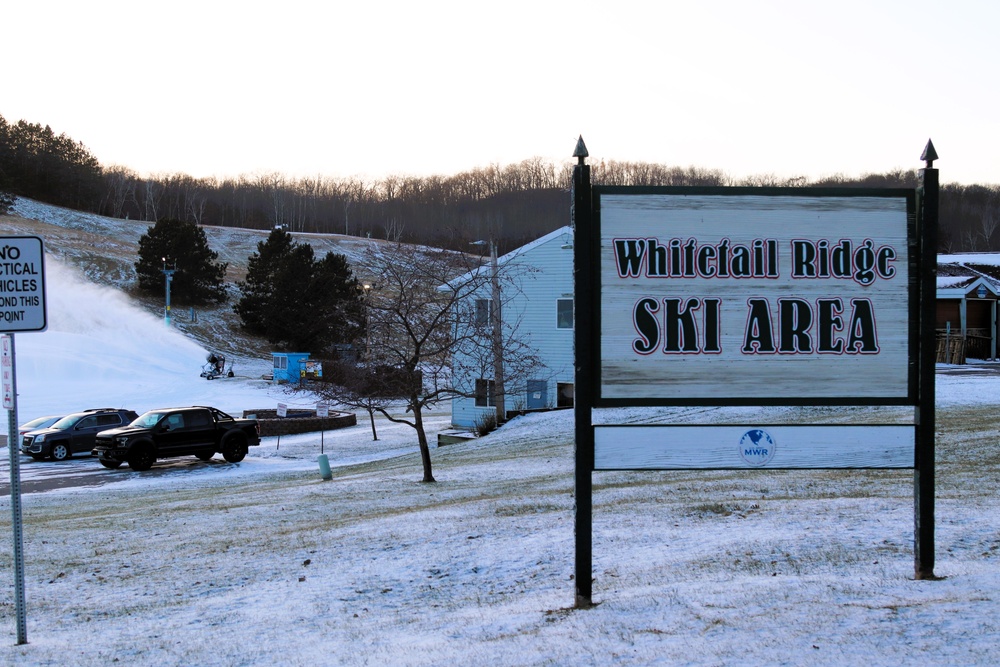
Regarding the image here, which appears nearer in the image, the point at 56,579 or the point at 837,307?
the point at 837,307

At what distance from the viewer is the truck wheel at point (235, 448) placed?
25.9 m

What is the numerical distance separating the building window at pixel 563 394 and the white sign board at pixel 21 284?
99.5 ft

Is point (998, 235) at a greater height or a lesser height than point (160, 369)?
greater

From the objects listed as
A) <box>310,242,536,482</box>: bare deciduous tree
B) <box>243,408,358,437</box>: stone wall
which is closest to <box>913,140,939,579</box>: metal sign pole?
<box>310,242,536,482</box>: bare deciduous tree

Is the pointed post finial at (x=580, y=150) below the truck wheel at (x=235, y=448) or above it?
above

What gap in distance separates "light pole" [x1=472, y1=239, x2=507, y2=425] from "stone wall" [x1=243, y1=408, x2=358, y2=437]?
7845 millimetres

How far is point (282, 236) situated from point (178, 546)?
2617 inches

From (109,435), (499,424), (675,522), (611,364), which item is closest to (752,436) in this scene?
(611,364)

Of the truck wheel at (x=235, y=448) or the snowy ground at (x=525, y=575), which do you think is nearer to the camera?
the snowy ground at (x=525, y=575)

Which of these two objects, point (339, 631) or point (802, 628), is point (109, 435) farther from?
point (802, 628)

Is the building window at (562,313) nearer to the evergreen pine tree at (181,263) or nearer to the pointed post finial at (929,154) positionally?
the pointed post finial at (929,154)

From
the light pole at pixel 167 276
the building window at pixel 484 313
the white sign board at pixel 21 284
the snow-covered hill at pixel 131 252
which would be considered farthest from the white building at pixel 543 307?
the light pole at pixel 167 276

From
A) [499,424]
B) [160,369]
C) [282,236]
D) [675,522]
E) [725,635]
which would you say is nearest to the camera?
[725,635]

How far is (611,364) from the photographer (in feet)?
20.7
